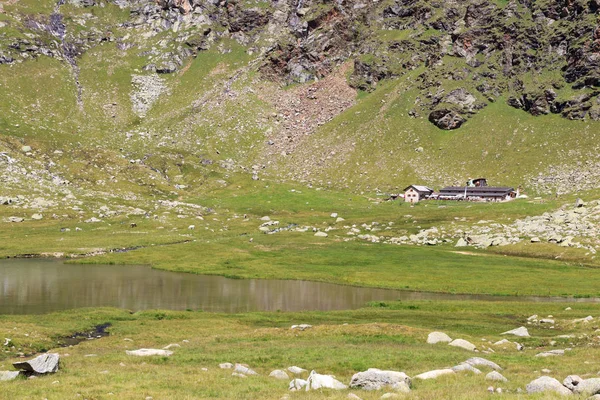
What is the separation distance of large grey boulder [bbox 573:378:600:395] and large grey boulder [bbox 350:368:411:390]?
665 cm

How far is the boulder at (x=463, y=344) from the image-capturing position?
126 feet

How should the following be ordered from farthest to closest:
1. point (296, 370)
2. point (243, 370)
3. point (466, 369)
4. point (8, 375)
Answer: point (296, 370), point (243, 370), point (466, 369), point (8, 375)

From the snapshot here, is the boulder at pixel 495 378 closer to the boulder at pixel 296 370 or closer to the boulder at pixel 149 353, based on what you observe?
the boulder at pixel 296 370

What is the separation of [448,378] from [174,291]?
6162 centimetres

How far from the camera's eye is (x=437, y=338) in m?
41.0

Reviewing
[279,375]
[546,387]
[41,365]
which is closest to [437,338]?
[279,375]

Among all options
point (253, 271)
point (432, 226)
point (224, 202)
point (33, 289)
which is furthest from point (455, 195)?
point (33, 289)

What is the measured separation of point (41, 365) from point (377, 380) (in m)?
18.2

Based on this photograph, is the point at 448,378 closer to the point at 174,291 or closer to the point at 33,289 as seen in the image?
the point at 174,291

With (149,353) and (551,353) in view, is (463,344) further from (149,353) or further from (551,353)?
(149,353)

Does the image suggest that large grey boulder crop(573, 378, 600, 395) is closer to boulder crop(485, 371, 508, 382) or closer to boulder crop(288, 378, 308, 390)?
boulder crop(485, 371, 508, 382)

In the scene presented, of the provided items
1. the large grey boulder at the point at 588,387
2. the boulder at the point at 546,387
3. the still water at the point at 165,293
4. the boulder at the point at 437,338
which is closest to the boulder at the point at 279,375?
the boulder at the point at 546,387

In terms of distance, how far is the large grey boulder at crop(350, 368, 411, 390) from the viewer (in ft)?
73.4

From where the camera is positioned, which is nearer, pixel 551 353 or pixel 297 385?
pixel 297 385
